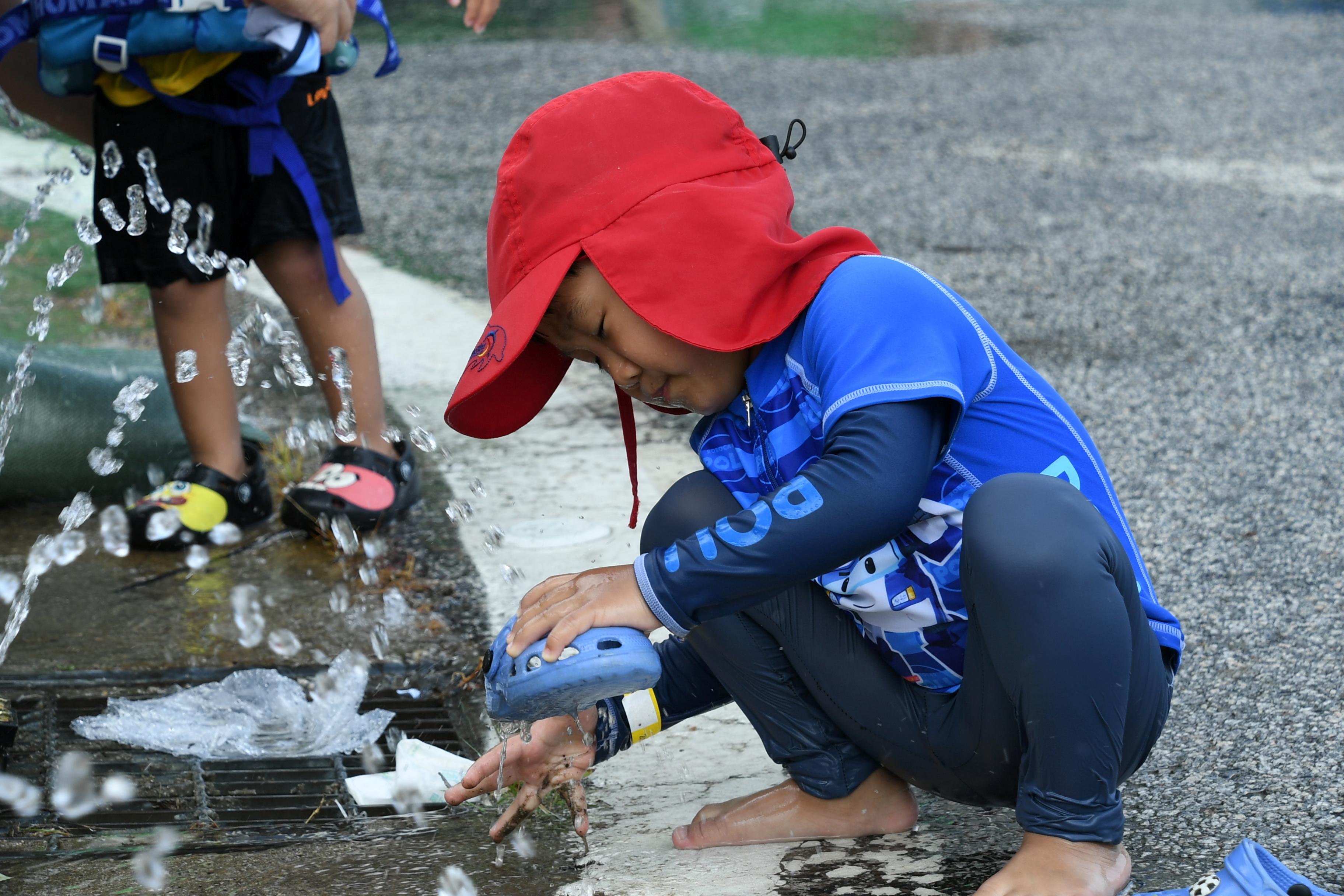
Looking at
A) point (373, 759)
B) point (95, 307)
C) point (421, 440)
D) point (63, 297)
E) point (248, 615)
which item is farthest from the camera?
point (63, 297)

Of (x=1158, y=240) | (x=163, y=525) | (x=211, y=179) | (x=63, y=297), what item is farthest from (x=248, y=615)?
(x=1158, y=240)

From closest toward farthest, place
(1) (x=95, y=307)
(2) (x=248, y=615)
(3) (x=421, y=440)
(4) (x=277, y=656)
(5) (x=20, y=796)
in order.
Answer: (5) (x=20, y=796) → (4) (x=277, y=656) → (2) (x=248, y=615) → (3) (x=421, y=440) → (1) (x=95, y=307)

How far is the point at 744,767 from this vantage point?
77.2 inches

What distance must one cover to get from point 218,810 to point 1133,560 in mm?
1224

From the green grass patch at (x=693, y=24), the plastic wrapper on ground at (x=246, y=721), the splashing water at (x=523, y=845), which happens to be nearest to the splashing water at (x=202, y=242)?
the plastic wrapper on ground at (x=246, y=721)

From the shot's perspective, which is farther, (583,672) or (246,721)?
(246,721)

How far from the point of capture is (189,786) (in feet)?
6.55

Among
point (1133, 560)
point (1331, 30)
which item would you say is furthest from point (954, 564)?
point (1331, 30)

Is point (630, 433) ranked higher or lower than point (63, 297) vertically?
higher

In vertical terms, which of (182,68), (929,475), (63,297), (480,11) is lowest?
(63,297)

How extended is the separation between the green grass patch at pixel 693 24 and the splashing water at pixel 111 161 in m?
6.12

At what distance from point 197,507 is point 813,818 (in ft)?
4.91

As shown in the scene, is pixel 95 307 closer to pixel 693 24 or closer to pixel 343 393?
pixel 343 393

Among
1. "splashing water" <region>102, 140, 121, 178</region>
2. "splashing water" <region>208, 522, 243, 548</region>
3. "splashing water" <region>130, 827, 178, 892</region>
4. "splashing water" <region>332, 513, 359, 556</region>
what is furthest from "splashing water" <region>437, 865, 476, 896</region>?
"splashing water" <region>102, 140, 121, 178</region>
